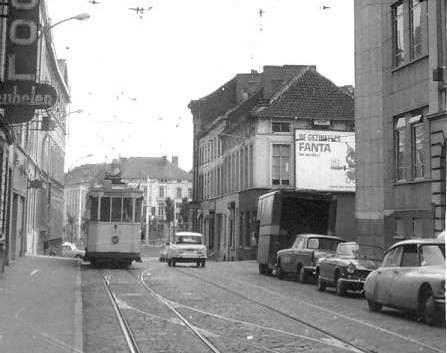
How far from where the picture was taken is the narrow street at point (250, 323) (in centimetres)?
1001

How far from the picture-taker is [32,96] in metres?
17.2

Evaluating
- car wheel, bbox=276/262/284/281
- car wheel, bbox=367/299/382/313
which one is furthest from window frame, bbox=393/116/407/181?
car wheel, bbox=367/299/382/313

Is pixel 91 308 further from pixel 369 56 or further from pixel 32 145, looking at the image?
pixel 32 145

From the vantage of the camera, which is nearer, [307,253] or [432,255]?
[432,255]

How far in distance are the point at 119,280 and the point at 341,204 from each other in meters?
26.8

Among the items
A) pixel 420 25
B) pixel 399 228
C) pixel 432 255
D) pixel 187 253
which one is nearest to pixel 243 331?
pixel 432 255

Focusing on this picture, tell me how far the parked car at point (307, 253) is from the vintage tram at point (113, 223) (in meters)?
7.13

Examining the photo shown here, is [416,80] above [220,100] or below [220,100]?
below

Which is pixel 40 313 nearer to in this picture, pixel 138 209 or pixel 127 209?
pixel 127 209

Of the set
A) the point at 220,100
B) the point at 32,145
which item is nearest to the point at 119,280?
the point at 32,145

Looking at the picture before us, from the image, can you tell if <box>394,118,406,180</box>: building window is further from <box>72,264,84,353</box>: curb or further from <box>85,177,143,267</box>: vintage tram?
<box>72,264,84,353</box>: curb

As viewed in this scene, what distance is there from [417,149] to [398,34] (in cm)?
449

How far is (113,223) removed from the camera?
93.0 ft

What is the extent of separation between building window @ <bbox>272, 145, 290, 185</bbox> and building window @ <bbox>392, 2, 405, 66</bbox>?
2152 cm
